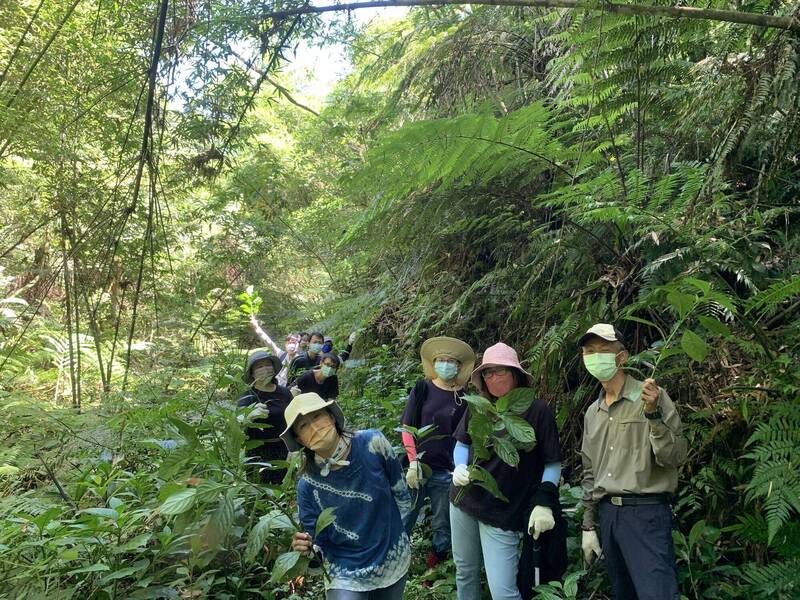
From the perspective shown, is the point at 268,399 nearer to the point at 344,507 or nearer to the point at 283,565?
the point at 344,507

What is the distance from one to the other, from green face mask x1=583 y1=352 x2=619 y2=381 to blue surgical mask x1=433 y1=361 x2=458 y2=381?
136 cm

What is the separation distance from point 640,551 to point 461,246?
14.2 feet

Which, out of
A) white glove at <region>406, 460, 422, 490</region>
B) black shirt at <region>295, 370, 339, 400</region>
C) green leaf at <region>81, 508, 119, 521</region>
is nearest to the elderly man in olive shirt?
white glove at <region>406, 460, 422, 490</region>

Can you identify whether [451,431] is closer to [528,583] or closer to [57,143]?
[528,583]

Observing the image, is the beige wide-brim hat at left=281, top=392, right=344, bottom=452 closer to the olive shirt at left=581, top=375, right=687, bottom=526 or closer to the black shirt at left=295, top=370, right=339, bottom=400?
the olive shirt at left=581, top=375, right=687, bottom=526

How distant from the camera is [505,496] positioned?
2947mm

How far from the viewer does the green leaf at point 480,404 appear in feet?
8.24

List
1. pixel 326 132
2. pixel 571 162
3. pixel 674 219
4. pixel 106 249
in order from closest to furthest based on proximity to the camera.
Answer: pixel 106 249
pixel 674 219
pixel 571 162
pixel 326 132

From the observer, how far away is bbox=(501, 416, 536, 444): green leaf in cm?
251

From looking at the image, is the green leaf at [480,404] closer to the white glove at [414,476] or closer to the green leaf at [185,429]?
the white glove at [414,476]

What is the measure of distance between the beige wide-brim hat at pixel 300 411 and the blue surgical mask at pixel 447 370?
1.44 m

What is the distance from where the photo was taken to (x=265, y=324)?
13820 mm

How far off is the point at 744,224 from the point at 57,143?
21.7 ft

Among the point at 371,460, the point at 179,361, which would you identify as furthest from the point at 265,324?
the point at 371,460
